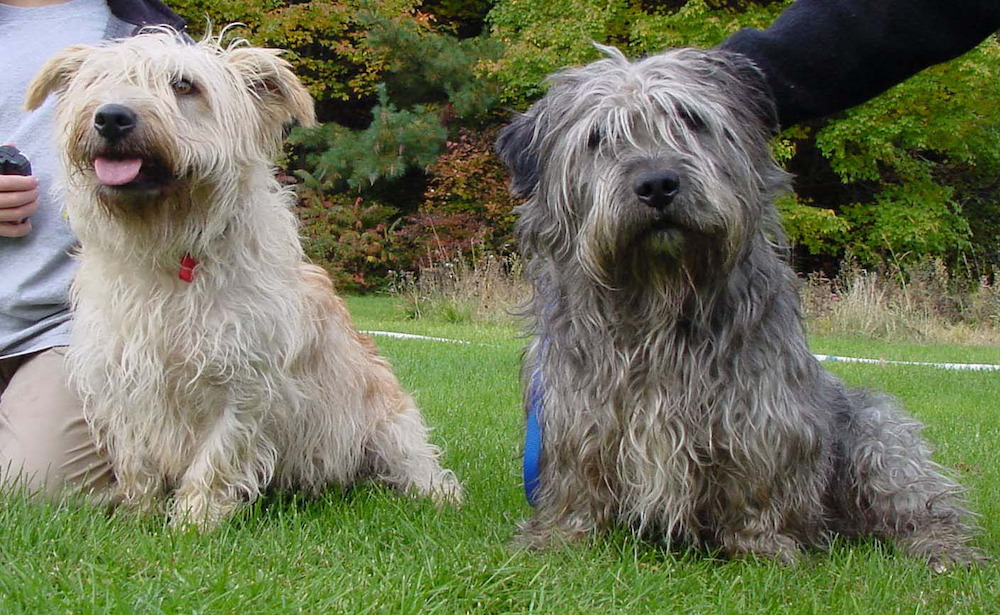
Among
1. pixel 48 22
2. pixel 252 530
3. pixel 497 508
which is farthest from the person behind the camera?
pixel 48 22

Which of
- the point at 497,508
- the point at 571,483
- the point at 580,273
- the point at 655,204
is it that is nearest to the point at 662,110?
the point at 655,204

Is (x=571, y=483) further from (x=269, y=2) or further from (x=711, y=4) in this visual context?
(x=269, y=2)

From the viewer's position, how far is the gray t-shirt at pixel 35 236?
3.79m

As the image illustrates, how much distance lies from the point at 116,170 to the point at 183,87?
0.39 metres

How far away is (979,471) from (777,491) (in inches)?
79.7

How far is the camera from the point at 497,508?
3.63m

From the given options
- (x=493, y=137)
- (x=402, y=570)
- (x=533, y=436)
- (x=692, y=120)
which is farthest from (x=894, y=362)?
(x=493, y=137)

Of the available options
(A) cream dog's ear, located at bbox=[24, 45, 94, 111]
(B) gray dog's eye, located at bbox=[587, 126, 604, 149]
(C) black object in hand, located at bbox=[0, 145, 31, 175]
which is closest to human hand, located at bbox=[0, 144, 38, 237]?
(C) black object in hand, located at bbox=[0, 145, 31, 175]

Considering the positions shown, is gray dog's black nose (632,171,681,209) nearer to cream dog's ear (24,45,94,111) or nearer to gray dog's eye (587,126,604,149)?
gray dog's eye (587,126,604,149)

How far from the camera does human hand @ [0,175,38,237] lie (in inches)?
140

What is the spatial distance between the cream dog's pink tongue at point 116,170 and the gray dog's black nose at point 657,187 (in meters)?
1.53

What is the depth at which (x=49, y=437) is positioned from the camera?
3619 mm

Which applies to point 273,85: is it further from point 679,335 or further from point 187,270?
point 679,335

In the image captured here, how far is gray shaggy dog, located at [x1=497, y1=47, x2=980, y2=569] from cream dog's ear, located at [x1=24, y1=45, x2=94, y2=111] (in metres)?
1.46
